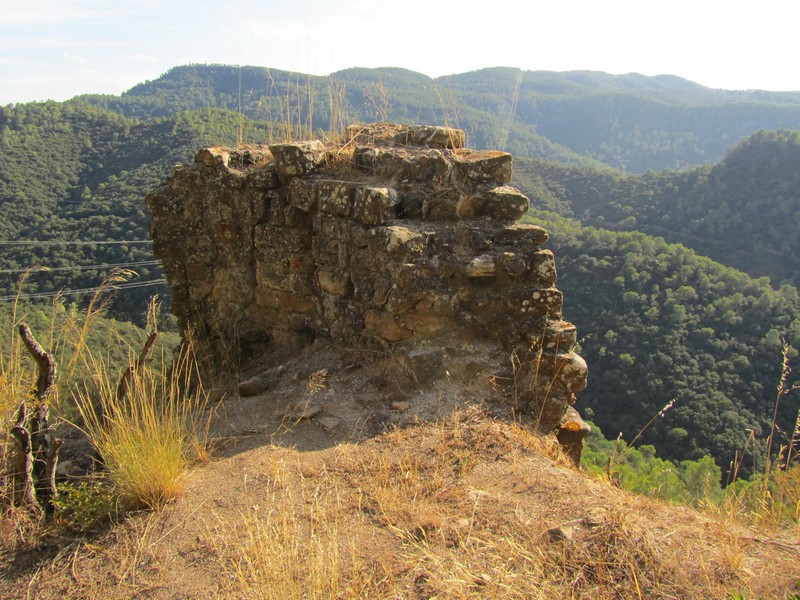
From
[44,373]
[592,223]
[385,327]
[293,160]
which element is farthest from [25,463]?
[592,223]

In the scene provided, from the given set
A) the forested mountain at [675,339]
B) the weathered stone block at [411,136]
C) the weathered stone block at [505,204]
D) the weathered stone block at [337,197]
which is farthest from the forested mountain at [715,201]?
the weathered stone block at [337,197]

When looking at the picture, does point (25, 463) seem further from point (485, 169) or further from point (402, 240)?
point (485, 169)

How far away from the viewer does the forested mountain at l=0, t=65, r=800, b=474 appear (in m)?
19.5

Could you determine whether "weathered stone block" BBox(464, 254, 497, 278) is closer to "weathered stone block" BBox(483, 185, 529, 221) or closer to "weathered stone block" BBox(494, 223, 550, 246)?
"weathered stone block" BBox(494, 223, 550, 246)

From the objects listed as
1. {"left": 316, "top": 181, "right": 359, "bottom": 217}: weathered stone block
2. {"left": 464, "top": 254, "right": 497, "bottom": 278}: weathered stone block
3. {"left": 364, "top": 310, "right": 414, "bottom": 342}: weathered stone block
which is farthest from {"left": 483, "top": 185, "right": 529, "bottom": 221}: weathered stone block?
{"left": 364, "top": 310, "right": 414, "bottom": 342}: weathered stone block

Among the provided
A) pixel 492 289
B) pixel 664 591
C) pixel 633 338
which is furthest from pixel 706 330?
pixel 664 591

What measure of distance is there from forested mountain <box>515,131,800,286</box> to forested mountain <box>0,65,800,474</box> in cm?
15

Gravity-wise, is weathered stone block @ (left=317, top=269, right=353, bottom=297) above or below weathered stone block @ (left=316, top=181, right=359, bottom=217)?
below

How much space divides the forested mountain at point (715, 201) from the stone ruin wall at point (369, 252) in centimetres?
3918

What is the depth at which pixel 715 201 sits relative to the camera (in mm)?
44625

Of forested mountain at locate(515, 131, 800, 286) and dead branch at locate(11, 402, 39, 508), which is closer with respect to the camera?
dead branch at locate(11, 402, 39, 508)

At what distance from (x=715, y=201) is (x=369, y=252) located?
4806 centimetres

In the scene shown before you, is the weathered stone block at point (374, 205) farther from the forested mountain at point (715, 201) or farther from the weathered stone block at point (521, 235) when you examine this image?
the forested mountain at point (715, 201)

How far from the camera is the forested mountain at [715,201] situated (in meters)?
40.1
